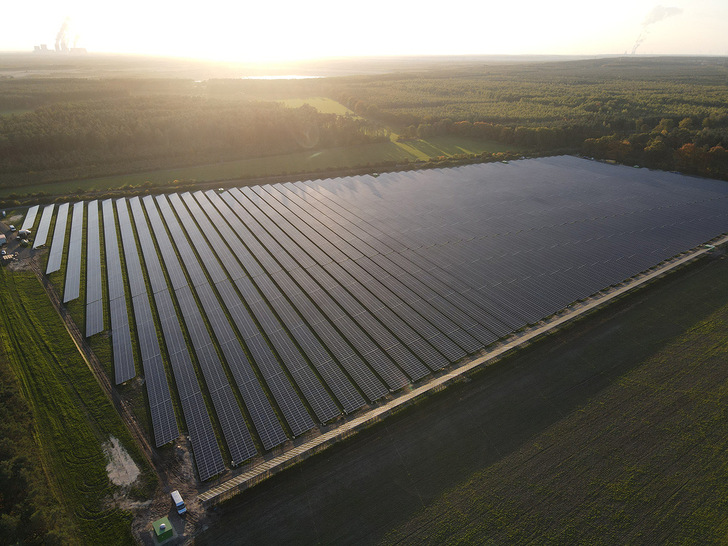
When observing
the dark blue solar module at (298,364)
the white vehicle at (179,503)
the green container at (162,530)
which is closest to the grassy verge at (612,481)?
the dark blue solar module at (298,364)

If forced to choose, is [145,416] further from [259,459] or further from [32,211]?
[32,211]

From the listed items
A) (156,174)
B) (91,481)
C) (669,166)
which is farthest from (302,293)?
(669,166)

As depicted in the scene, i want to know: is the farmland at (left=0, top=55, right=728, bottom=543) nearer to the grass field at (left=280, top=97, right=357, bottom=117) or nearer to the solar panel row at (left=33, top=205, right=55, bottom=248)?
the solar panel row at (left=33, top=205, right=55, bottom=248)

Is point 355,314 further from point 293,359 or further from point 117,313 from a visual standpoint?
point 117,313

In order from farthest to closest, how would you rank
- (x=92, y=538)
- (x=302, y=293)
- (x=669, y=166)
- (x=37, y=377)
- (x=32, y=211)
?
(x=669, y=166)
(x=32, y=211)
(x=302, y=293)
(x=37, y=377)
(x=92, y=538)

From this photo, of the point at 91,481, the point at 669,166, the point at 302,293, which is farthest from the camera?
the point at 669,166

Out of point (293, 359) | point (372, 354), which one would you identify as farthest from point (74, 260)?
point (372, 354)
